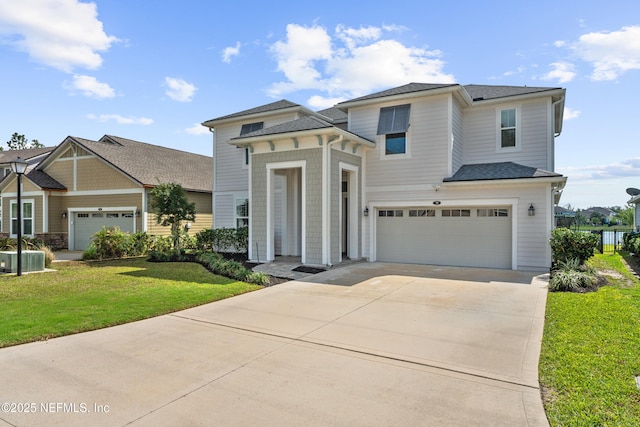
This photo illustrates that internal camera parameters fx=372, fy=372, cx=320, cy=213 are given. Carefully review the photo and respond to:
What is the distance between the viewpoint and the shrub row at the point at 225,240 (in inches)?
596

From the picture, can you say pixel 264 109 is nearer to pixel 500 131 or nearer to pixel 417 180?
pixel 417 180

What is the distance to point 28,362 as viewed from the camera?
449 centimetres

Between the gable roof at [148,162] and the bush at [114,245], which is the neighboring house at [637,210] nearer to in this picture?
the gable roof at [148,162]

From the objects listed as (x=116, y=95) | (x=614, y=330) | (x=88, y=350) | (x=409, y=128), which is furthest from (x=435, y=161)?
(x=116, y=95)

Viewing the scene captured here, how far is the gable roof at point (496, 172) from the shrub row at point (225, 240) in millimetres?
8048

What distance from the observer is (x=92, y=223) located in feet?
63.7

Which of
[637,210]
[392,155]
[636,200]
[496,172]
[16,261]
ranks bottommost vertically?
[16,261]

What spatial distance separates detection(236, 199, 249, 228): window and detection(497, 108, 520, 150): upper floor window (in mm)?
→ 10609

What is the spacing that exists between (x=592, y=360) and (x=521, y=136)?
35.2ft

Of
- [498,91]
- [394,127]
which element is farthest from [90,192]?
[498,91]

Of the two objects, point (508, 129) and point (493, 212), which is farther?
point (508, 129)

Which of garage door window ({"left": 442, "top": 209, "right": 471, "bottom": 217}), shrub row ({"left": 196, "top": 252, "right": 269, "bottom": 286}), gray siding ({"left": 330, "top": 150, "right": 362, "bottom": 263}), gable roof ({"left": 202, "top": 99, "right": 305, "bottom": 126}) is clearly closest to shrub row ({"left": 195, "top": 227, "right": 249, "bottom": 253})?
shrub row ({"left": 196, "top": 252, "right": 269, "bottom": 286})

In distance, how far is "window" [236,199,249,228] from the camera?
1680 cm

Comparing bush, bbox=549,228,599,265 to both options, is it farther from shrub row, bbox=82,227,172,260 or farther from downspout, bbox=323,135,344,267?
shrub row, bbox=82,227,172,260
